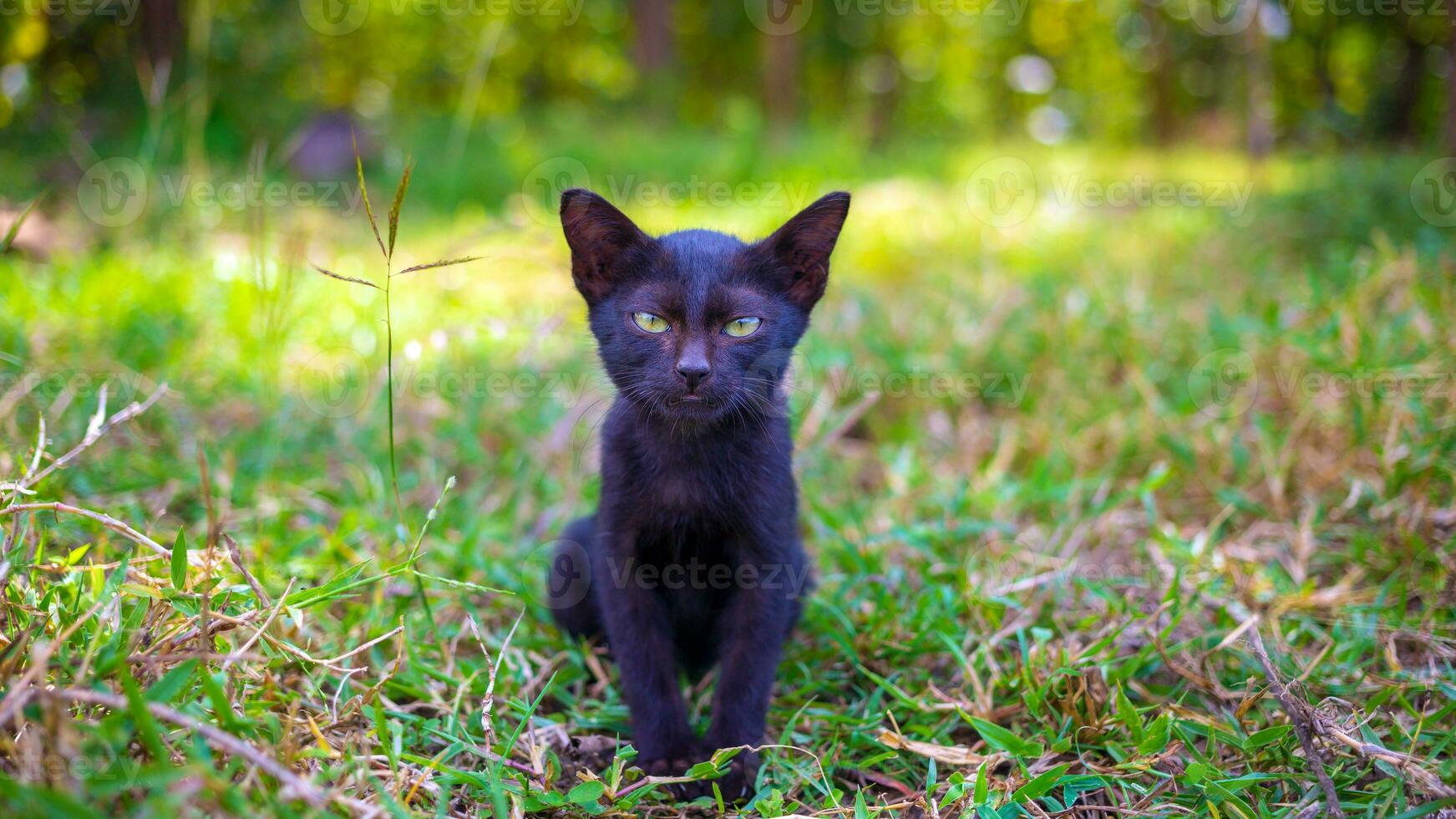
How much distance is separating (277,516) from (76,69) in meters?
6.86

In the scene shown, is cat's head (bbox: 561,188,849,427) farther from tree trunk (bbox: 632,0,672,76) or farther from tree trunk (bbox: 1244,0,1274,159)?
tree trunk (bbox: 632,0,672,76)

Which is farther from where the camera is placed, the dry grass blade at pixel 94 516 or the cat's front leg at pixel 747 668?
the cat's front leg at pixel 747 668

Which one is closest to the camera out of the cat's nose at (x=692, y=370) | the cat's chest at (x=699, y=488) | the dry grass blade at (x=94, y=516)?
the dry grass blade at (x=94, y=516)

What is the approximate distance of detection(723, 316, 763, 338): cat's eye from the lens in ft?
7.13

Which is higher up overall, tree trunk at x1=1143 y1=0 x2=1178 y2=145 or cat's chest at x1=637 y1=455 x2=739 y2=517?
tree trunk at x1=1143 y1=0 x2=1178 y2=145

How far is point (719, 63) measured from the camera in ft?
72.4

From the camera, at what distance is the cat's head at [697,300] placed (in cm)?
209

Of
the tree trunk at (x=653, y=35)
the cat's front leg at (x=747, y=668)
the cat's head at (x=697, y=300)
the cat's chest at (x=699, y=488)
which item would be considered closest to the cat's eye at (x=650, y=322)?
the cat's head at (x=697, y=300)

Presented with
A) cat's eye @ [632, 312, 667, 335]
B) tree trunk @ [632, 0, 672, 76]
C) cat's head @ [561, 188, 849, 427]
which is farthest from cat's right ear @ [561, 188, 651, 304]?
tree trunk @ [632, 0, 672, 76]

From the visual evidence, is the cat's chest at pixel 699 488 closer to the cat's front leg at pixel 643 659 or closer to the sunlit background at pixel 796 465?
the cat's front leg at pixel 643 659

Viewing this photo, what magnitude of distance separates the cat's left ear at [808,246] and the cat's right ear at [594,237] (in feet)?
1.18

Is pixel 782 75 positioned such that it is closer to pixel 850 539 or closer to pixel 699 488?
pixel 850 539

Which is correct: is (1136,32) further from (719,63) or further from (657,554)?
(657,554)

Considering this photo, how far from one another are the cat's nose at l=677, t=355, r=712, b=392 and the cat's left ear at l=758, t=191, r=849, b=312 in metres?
0.43
